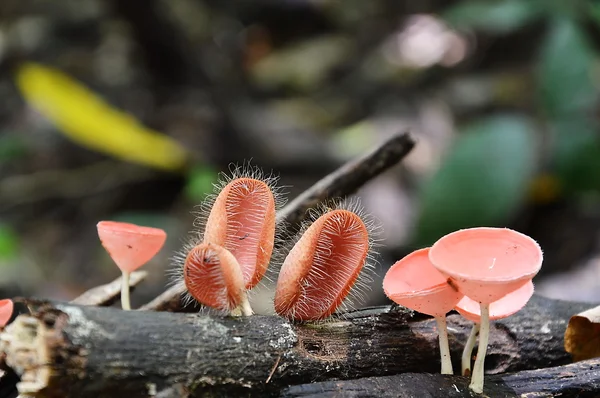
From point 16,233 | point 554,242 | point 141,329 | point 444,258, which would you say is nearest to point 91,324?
point 141,329

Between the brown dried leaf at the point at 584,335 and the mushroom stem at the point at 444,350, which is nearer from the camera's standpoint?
the mushroom stem at the point at 444,350

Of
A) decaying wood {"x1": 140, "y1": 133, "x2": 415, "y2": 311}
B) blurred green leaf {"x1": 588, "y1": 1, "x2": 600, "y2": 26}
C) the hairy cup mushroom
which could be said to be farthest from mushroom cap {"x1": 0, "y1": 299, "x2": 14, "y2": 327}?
blurred green leaf {"x1": 588, "y1": 1, "x2": 600, "y2": 26}

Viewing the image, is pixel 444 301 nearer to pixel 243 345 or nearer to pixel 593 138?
pixel 243 345

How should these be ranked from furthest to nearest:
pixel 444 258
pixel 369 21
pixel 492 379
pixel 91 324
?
pixel 369 21 → pixel 492 379 → pixel 444 258 → pixel 91 324

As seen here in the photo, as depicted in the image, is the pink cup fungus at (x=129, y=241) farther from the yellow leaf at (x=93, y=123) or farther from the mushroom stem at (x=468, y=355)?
the yellow leaf at (x=93, y=123)

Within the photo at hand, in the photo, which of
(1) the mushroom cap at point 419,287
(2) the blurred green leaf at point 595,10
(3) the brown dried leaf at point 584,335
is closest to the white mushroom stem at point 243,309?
(1) the mushroom cap at point 419,287

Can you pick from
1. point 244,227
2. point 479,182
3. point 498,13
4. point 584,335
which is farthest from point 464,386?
point 498,13
